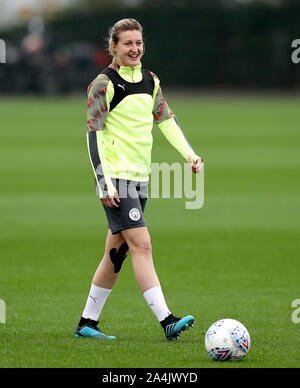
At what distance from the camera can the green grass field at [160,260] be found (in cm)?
692

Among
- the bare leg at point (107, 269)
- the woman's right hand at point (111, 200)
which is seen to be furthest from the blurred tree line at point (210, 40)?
the woman's right hand at point (111, 200)

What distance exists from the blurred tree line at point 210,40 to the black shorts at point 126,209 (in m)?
40.7

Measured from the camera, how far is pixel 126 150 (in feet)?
23.6

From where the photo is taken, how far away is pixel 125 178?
7188mm

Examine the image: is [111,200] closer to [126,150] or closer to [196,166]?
[126,150]

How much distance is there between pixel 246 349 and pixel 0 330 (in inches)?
78.9

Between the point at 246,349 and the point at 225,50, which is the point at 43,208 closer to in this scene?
the point at 246,349

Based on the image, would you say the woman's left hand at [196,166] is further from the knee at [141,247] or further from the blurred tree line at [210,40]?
the blurred tree line at [210,40]

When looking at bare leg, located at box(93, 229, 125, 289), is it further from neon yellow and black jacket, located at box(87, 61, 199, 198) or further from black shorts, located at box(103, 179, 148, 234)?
neon yellow and black jacket, located at box(87, 61, 199, 198)

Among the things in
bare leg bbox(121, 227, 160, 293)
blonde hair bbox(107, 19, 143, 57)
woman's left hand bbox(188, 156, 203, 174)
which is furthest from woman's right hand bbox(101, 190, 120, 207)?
blonde hair bbox(107, 19, 143, 57)

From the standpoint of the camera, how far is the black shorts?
7.12m

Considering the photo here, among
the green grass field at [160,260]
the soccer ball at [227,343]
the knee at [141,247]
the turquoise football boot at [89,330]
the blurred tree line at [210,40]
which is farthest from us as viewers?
the blurred tree line at [210,40]

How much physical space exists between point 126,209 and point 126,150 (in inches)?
17.0
